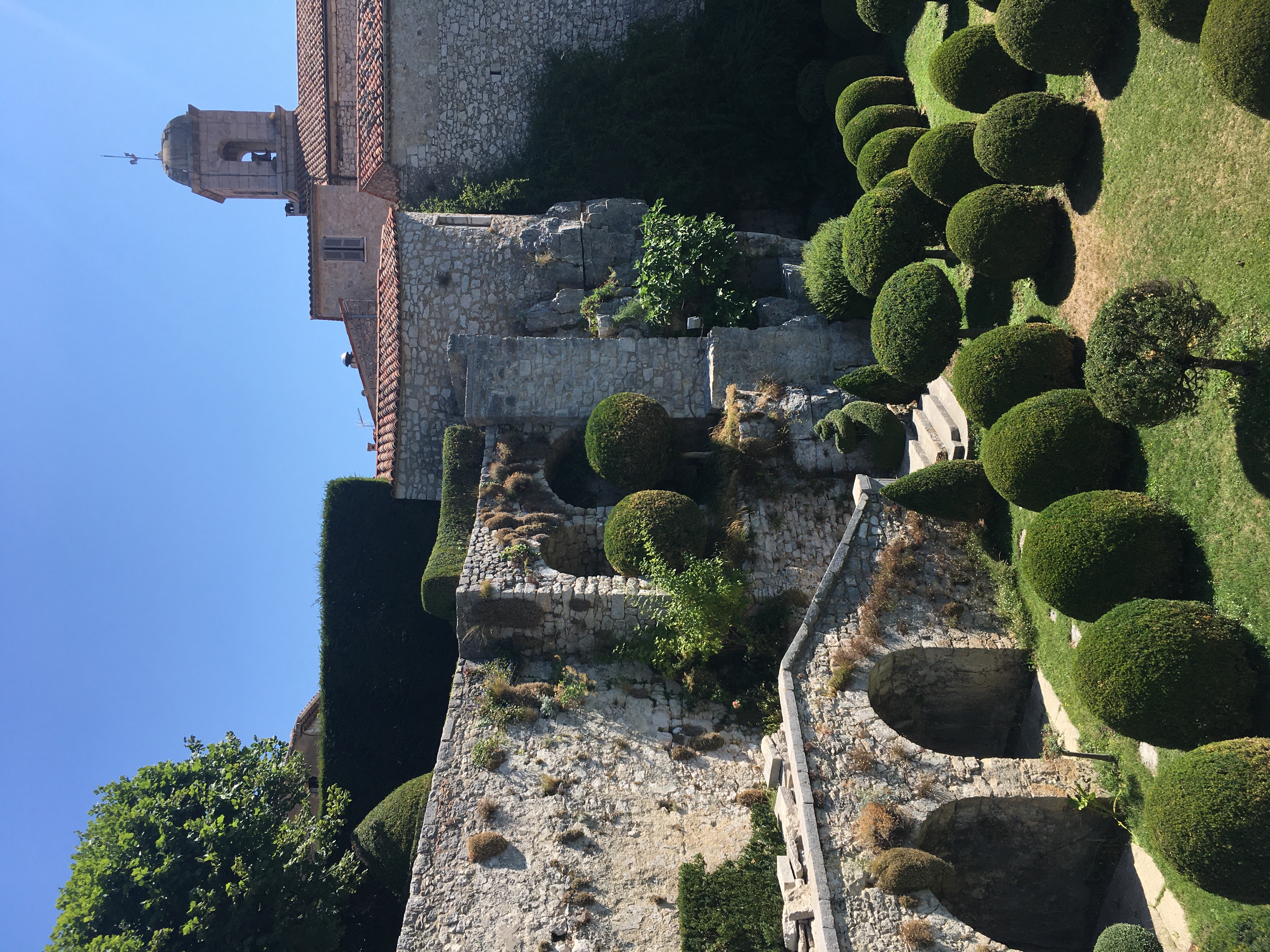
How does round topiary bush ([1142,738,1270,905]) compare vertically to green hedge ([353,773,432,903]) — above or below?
below

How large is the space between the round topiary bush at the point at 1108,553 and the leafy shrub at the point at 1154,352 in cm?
103

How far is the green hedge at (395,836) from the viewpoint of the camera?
1434cm

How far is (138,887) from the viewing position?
13.4 metres

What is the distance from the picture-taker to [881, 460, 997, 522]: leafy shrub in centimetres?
1234

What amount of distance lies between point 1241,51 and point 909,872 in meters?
8.36

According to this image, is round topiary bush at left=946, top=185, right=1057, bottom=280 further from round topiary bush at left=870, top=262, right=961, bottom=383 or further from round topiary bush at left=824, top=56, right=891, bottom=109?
round topiary bush at left=824, top=56, right=891, bottom=109

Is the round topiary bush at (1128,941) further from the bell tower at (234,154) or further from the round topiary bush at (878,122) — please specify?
the bell tower at (234,154)

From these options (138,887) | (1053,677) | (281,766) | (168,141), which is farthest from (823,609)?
(168,141)

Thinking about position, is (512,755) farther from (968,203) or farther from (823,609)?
(968,203)

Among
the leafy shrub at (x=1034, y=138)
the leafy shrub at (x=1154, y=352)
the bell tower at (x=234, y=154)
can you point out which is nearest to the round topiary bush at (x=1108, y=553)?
the leafy shrub at (x=1154, y=352)

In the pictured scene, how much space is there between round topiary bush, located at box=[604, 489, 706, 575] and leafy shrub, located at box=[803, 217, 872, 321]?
178 inches

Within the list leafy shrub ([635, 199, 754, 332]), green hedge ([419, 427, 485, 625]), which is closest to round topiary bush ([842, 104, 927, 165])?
leafy shrub ([635, 199, 754, 332])

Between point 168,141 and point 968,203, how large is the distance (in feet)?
78.1

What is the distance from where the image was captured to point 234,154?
27.3 m
